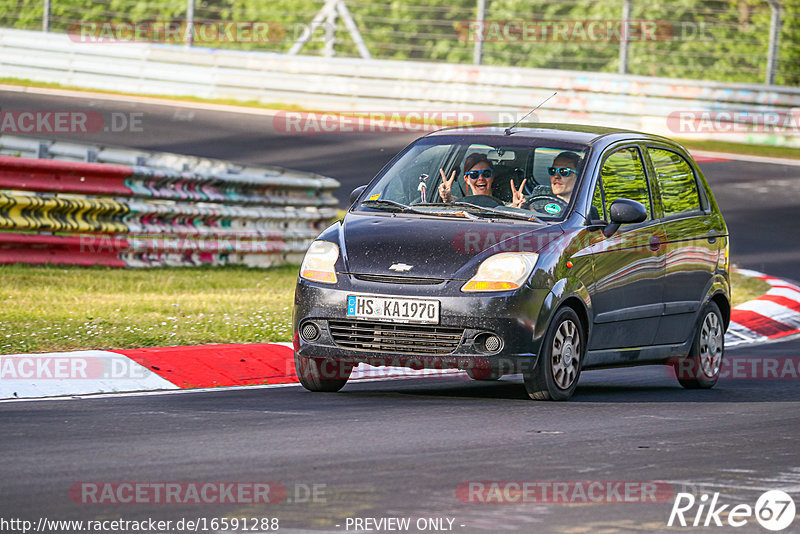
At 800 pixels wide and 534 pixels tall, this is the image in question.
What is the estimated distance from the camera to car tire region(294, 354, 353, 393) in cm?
886

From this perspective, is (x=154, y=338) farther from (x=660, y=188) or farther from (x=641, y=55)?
(x=641, y=55)

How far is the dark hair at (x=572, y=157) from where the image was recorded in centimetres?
932

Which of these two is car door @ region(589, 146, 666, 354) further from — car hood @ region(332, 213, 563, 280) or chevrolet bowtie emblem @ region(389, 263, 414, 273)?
chevrolet bowtie emblem @ region(389, 263, 414, 273)

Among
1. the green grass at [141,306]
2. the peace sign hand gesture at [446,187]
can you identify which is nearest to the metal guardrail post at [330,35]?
the green grass at [141,306]

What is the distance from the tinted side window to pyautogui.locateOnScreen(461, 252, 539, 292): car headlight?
1183 mm

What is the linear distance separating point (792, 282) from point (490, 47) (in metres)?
30.1

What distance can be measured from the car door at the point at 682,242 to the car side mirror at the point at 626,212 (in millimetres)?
735

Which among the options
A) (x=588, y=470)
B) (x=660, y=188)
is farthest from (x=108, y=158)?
(x=588, y=470)

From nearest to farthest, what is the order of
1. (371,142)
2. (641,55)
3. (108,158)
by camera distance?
(108,158) → (371,142) → (641,55)

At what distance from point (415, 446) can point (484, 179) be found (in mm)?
2730

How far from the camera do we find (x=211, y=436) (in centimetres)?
712

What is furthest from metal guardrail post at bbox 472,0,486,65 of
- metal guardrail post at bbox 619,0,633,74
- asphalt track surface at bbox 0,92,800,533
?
asphalt track surface at bbox 0,92,800,533

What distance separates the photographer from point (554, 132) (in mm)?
9742

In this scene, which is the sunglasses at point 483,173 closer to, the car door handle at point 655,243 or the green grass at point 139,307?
the car door handle at point 655,243
